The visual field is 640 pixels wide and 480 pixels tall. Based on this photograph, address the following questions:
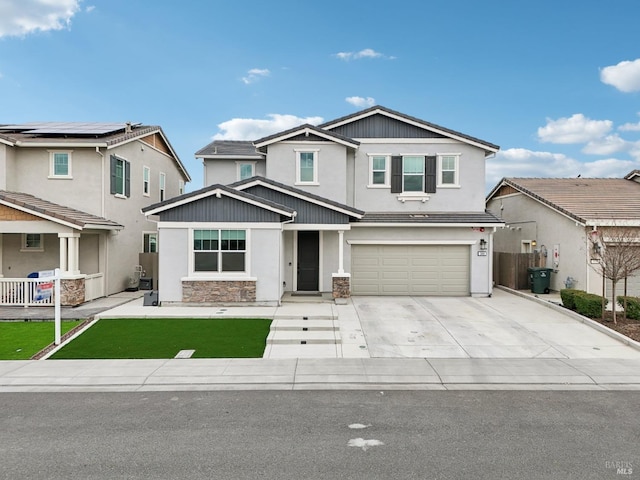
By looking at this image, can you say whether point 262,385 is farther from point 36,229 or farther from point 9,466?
point 36,229

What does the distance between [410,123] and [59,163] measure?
13.9 m

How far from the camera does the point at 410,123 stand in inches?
698

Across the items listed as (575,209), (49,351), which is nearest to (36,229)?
(49,351)

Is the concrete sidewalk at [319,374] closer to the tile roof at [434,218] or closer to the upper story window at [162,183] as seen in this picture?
the tile roof at [434,218]

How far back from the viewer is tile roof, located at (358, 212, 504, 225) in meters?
16.6

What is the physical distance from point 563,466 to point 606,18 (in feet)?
61.0

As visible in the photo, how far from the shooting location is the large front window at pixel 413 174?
17703 millimetres

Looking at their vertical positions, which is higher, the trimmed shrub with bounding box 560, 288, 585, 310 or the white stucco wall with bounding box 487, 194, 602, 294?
the white stucco wall with bounding box 487, 194, 602, 294

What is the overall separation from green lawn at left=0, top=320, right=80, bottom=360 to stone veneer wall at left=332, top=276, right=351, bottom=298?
7.93 metres

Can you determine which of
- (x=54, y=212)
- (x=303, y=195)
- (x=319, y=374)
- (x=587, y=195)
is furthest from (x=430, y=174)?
(x=54, y=212)

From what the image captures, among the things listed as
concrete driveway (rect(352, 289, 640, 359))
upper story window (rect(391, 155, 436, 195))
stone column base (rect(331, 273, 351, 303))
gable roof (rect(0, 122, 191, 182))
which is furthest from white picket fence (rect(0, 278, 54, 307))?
upper story window (rect(391, 155, 436, 195))

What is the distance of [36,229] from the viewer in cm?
→ 1372

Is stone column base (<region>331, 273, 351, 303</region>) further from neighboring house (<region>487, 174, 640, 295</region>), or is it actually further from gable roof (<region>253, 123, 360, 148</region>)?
neighboring house (<region>487, 174, 640, 295</region>)

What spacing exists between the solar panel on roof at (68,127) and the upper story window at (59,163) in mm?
841
